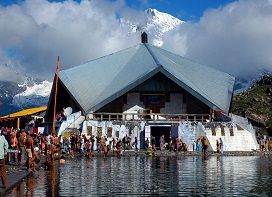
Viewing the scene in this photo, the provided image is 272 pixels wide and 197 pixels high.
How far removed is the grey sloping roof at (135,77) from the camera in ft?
167

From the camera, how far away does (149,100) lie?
54.0 metres

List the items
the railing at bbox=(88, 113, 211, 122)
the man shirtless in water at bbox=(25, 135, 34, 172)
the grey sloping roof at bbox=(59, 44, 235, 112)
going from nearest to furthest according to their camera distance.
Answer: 1. the man shirtless in water at bbox=(25, 135, 34, 172)
2. the railing at bbox=(88, 113, 211, 122)
3. the grey sloping roof at bbox=(59, 44, 235, 112)

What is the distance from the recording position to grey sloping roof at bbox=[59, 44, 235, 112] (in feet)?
167

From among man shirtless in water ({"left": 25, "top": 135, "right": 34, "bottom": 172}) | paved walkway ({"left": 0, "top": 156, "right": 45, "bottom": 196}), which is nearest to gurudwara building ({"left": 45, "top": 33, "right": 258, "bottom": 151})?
paved walkway ({"left": 0, "top": 156, "right": 45, "bottom": 196})

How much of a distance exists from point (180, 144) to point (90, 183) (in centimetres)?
2740

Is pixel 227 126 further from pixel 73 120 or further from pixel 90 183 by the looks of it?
pixel 90 183

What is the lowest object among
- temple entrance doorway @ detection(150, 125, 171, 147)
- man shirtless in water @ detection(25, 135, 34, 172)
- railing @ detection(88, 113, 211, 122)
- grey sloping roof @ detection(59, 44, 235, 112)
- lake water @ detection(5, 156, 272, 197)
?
lake water @ detection(5, 156, 272, 197)

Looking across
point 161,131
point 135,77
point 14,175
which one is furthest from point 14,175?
point 135,77

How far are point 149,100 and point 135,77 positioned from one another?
3062mm

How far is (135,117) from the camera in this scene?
172 ft

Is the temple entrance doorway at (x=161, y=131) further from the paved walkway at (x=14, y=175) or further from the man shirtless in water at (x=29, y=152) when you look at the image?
the man shirtless in water at (x=29, y=152)

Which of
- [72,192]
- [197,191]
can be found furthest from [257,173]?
[72,192]

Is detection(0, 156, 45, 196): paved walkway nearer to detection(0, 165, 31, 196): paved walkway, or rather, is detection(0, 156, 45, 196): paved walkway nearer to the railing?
detection(0, 165, 31, 196): paved walkway

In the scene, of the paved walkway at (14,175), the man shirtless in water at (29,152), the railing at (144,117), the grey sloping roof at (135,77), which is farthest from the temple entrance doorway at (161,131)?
the man shirtless in water at (29,152)
